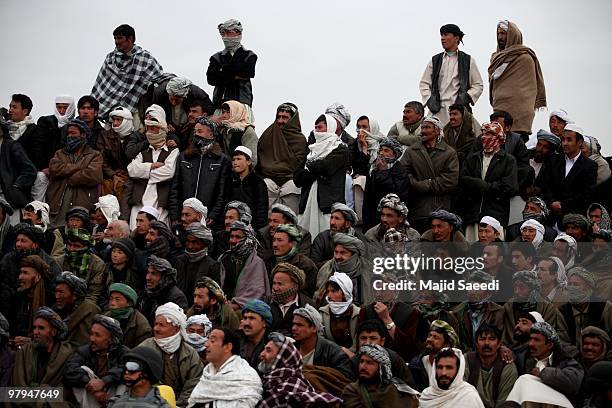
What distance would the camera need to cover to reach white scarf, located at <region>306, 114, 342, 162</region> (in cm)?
2058

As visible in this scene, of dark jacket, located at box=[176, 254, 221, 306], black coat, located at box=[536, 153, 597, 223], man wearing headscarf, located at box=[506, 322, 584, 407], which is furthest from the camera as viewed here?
black coat, located at box=[536, 153, 597, 223]

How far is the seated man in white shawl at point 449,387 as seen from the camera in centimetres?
1625

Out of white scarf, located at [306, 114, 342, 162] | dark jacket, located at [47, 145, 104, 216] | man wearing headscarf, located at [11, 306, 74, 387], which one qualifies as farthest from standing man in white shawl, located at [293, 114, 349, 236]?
man wearing headscarf, located at [11, 306, 74, 387]

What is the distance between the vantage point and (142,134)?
21.6m

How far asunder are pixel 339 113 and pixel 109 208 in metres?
3.00

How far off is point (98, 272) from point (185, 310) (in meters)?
1.24

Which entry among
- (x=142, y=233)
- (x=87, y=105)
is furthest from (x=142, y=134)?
(x=142, y=233)

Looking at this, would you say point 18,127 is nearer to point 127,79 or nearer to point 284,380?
point 127,79

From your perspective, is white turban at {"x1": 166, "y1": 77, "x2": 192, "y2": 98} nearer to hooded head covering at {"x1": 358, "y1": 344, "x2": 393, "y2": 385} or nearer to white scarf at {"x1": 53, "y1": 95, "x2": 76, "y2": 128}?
white scarf at {"x1": 53, "y1": 95, "x2": 76, "y2": 128}

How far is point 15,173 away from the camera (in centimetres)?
2109

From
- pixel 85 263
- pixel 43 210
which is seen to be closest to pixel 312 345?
pixel 85 263

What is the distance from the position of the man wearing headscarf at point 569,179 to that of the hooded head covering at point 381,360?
4792 millimetres

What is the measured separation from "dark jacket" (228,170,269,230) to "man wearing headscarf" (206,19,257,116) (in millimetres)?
1981

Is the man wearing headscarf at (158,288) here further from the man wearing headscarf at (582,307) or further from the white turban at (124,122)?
the white turban at (124,122)
